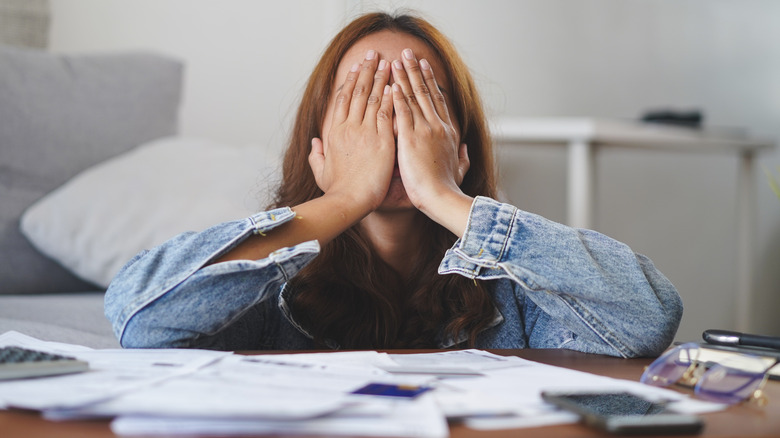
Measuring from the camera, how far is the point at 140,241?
1291mm

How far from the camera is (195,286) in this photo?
64cm

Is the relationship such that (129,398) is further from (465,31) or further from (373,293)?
(465,31)

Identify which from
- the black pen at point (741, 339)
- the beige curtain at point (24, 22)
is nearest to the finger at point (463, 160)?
the black pen at point (741, 339)

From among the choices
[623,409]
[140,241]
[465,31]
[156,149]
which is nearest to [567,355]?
[623,409]

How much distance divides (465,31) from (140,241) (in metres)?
1.50

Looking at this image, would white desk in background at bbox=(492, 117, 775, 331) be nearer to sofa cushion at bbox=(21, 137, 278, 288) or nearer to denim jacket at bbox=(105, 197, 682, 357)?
sofa cushion at bbox=(21, 137, 278, 288)

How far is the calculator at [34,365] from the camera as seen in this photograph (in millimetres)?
430

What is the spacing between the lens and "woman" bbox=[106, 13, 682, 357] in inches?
25.4

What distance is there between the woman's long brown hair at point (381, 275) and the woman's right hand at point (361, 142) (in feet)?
0.24

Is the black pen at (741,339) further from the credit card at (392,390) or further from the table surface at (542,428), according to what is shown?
the credit card at (392,390)

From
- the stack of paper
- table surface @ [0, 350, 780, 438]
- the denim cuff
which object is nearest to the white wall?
the denim cuff

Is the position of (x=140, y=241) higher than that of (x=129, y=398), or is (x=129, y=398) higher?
(x=129, y=398)

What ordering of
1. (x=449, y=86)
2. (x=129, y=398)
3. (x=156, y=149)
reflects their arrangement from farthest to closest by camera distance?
(x=156, y=149)
(x=449, y=86)
(x=129, y=398)

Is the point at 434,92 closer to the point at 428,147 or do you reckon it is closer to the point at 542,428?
the point at 428,147
